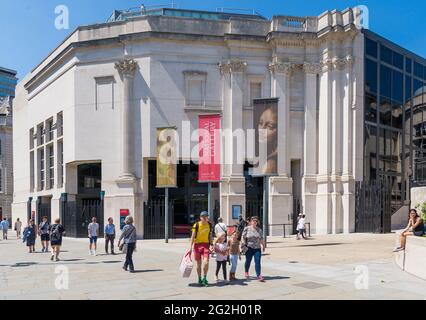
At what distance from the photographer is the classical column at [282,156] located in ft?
93.3

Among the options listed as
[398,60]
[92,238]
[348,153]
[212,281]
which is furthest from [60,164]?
[398,60]

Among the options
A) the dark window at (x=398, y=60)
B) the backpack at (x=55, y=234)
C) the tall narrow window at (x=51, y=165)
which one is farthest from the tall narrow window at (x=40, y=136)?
the dark window at (x=398, y=60)

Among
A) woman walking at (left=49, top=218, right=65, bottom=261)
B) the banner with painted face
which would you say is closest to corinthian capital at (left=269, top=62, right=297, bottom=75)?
the banner with painted face

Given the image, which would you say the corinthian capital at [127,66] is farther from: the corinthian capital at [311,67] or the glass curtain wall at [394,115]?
the glass curtain wall at [394,115]

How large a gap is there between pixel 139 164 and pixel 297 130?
11812 mm

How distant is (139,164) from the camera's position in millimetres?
28359

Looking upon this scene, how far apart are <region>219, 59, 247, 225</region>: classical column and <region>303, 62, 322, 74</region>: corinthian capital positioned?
4.46 m

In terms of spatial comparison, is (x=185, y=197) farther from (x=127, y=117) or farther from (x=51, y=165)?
(x=51, y=165)

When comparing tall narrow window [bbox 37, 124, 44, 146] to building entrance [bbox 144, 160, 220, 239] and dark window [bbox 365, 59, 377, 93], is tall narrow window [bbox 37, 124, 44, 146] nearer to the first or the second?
building entrance [bbox 144, 160, 220, 239]

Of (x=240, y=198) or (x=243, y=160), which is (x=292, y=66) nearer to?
(x=243, y=160)

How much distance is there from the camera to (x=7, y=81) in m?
108

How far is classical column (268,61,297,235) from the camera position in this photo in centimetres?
2843

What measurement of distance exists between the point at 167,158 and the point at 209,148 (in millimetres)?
2890
